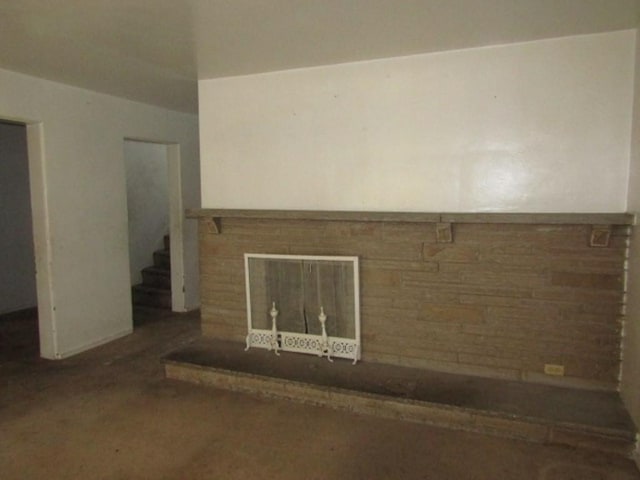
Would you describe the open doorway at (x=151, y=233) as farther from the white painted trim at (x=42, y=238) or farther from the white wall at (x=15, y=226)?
the white painted trim at (x=42, y=238)

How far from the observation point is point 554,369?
2617 mm

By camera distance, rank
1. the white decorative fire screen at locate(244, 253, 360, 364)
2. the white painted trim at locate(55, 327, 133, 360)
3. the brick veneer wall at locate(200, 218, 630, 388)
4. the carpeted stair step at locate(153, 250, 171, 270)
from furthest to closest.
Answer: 1. the carpeted stair step at locate(153, 250, 171, 270)
2. the white painted trim at locate(55, 327, 133, 360)
3. the white decorative fire screen at locate(244, 253, 360, 364)
4. the brick veneer wall at locate(200, 218, 630, 388)

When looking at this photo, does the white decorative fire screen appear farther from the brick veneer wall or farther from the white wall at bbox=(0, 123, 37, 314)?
the white wall at bbox=(0, 123, 37, 314)

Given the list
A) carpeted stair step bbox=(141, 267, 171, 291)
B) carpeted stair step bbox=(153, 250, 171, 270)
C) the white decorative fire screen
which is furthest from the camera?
carpeted stair step bbox=(153, 250, 171, 270)

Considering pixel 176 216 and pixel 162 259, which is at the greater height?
pixel 176 216

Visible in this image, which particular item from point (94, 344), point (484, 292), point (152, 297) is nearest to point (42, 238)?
point (94, 344)

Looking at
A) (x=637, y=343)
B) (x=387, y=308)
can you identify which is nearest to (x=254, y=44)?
(x=387, y=308)

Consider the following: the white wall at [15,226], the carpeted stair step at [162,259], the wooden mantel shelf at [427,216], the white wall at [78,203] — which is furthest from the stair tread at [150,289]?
the wooden mantel shelf at [427,216]

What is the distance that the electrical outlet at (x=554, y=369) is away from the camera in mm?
2607

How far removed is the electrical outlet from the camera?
8.55ft

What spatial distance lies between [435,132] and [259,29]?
1213 mm

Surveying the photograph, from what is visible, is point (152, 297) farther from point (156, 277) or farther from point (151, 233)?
point (151, 233)

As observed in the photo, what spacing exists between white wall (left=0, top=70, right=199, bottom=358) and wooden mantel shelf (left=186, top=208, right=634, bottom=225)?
1129 millimetres

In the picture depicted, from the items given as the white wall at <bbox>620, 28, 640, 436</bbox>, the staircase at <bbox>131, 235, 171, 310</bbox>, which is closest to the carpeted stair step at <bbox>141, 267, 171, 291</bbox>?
the staircase at <bbox>131, 235, 171, 310</bbox>
